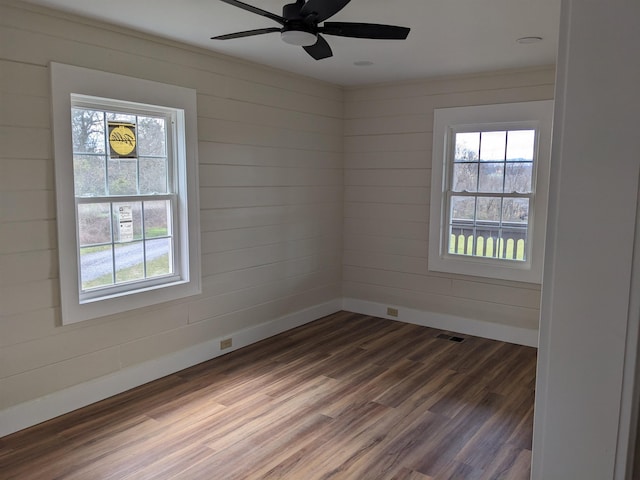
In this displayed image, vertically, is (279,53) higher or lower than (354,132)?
higher

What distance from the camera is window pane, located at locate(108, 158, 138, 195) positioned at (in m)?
3.42

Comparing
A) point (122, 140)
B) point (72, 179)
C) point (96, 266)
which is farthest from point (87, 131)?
point (96, 266)

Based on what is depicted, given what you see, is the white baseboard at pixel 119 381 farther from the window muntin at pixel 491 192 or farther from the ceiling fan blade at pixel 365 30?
the ceiling fan blade at pixel 365 30

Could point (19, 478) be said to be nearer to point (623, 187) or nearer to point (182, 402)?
point (182, 402)

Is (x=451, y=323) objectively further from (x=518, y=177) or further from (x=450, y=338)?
(x=518, y=177)

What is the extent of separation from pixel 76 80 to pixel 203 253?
158 centimetres

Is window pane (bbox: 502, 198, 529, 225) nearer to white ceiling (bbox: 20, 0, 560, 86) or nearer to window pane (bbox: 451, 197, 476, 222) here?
window pane (bbox: 451, 197, 476, 222)

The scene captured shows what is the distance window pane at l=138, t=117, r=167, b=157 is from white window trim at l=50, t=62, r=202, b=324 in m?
0.12

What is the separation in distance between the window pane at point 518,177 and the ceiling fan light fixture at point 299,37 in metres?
2.60

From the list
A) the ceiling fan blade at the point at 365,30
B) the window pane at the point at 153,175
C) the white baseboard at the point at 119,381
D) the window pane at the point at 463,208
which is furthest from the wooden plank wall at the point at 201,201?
the ceiling fan blade at the point at 365,30

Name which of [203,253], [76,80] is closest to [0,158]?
[76,80]

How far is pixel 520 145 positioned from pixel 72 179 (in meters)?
3.73

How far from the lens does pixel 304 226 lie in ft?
16.8

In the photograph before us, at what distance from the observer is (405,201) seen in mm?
5203
